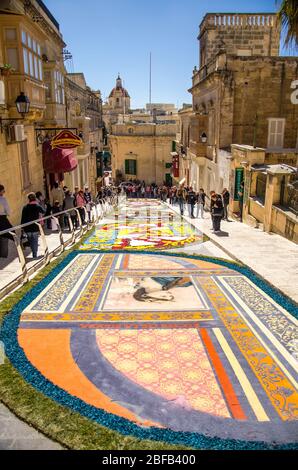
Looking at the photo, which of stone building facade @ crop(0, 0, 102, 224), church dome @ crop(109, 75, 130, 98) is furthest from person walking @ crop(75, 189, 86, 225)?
church dome @ crop(109, 75, 130, 98)

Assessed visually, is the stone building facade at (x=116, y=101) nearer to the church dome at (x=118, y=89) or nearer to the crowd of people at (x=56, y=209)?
the church dome at (x=118, y=89)

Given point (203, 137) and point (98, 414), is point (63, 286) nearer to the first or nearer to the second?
point (98, 414)

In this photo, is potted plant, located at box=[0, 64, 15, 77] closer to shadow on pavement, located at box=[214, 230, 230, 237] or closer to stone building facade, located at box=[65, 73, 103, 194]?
Result: shadow on pavement, located at box=[214, 230, 230, 237]

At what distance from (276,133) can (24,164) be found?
14606mm

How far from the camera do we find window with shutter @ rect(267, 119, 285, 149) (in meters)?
22.5

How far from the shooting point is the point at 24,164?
1526cm

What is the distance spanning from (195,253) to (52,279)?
432 cm

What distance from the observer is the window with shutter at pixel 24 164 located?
15.0 metres

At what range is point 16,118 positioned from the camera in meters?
11.9

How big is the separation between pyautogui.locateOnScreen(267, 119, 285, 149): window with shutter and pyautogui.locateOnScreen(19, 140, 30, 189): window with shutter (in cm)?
1404

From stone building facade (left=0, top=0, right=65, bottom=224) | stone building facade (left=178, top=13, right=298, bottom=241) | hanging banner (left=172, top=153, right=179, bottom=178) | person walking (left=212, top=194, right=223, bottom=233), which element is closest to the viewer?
stone building facade (left=0, top=0, right=65, bottom=224)

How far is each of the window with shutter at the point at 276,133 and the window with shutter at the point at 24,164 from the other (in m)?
14.0
